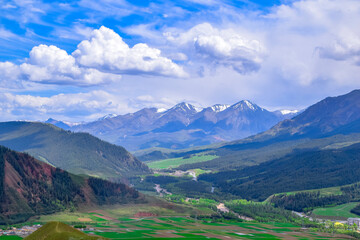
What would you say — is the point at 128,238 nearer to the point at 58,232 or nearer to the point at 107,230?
the point at 107,230

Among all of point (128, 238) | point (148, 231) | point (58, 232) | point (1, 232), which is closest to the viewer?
point (58, 232)

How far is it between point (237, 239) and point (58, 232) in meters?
109

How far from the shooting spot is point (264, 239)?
199 m

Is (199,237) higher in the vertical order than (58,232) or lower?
lower

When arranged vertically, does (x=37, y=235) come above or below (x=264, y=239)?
above

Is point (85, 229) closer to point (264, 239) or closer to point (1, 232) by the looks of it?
point (1, 232)

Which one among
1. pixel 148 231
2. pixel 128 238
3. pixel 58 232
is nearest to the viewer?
pixel 58 232

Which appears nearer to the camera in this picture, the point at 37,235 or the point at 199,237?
the point at 37,235

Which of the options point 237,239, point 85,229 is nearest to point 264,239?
point 237,239

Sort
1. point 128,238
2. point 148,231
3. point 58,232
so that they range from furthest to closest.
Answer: point 148,231, point 128,238, point 58,232

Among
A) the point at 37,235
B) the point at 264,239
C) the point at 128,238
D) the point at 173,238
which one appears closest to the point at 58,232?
the point at 37,235

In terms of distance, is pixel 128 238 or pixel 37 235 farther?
pixel 128 238

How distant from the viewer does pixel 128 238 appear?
17100cm

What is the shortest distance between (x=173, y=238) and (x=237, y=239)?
101 feet
